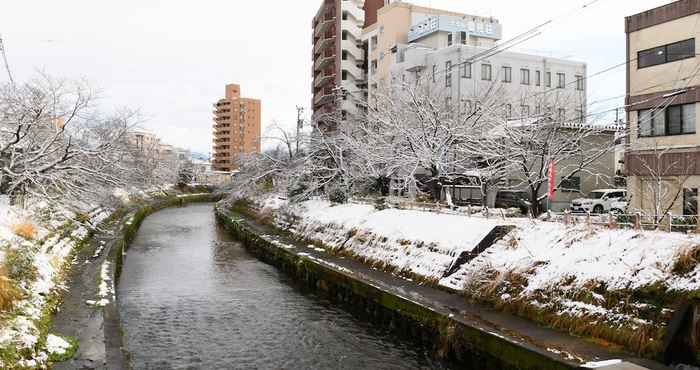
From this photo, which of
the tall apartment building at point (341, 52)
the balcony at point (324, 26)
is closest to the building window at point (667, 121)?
the tall apartment building at point (341, 52)

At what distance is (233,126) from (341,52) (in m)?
60.0

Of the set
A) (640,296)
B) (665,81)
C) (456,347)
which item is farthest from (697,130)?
(456,347)

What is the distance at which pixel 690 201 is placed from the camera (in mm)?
17906

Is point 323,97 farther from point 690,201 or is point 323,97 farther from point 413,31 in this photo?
point 690,201

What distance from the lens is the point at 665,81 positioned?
18703 millimetres

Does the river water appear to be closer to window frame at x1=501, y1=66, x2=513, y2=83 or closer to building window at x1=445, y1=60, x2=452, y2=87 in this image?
building window at x1=445, y1=60, x2=452, y2=87

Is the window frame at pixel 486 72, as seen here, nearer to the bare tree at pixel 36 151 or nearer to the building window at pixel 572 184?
the building window at pixel 572 184

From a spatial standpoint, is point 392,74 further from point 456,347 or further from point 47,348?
point 47,348

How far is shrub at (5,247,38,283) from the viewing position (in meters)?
10.1

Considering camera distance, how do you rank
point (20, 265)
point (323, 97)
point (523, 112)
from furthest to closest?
point (323, 97), point (523, 112), point (20, 265)

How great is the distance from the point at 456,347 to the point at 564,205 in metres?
20.4

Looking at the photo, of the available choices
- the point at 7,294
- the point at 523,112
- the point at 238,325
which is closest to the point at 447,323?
the point at 238,325

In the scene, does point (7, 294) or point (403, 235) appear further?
point (403, 235)

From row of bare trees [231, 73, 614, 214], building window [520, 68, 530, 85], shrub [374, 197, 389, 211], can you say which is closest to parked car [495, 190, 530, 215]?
row of bare trees [231, 73, 614, 214]
